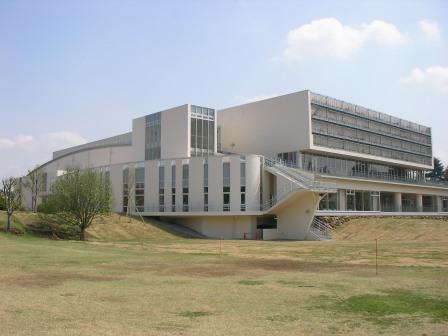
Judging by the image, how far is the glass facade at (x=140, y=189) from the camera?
6481cm

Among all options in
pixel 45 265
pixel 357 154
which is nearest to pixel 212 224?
pixel 357 154

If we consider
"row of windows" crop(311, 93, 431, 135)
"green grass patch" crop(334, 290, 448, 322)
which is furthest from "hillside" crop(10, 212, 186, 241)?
"green grass patch" crop(334, 290, 448, 322)

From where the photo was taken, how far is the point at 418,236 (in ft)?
173

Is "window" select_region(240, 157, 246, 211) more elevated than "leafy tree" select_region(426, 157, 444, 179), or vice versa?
"leafy tree" select_region(426, 157, 444, 179)

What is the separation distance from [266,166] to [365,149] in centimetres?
2904

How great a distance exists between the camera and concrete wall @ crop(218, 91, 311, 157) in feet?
228

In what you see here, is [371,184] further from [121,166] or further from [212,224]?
[121,166]

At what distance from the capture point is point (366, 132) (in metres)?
Answer: 80.9

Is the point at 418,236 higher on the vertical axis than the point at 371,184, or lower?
lower

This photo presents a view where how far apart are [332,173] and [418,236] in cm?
2206

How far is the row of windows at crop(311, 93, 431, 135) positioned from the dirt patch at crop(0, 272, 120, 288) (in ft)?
182

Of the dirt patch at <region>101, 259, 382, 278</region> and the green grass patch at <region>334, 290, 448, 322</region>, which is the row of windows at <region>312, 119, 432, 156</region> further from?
the green grass patch at <region>334, 290, 448, 322</region>

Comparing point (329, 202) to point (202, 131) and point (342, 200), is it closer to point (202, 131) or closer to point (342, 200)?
point (342, 200)

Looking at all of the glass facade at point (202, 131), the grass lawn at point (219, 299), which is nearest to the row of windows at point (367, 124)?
the glass facade at point (202, 131)
